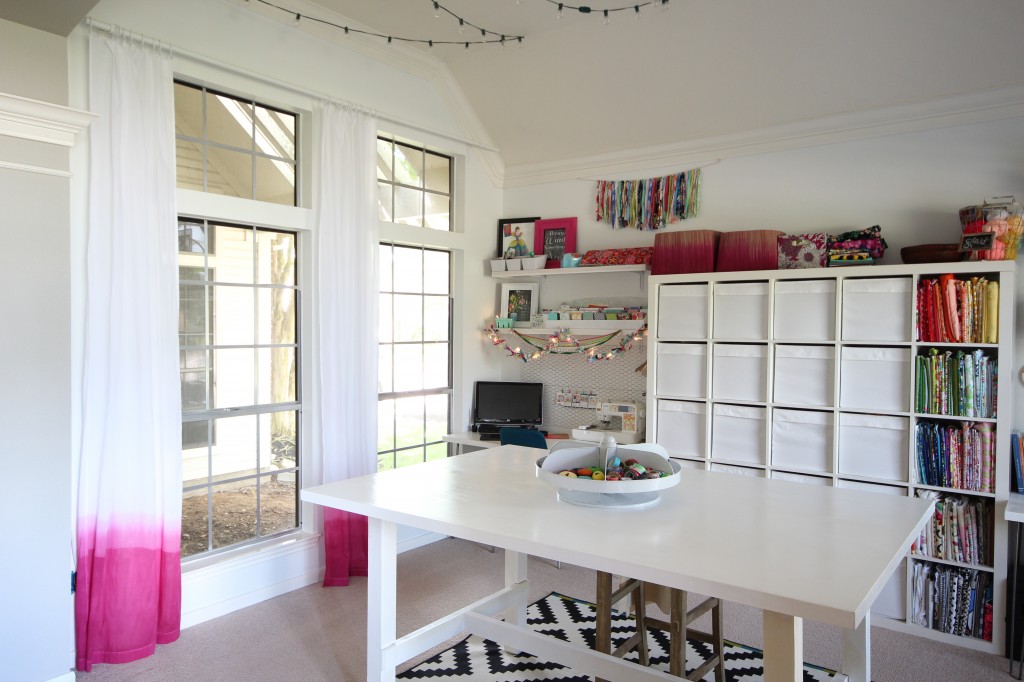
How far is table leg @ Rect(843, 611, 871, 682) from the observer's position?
2529mm

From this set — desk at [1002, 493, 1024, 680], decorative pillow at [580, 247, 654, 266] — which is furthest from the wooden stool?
decorative pillow at [580, 247, 654, 266]

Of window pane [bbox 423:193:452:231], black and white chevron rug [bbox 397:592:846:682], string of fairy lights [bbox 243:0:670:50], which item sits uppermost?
string of fairy lights [bbox 243:0:670:50]

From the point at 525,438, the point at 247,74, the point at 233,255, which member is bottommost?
the point at 525,438

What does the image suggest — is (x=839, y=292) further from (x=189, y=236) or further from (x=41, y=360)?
(x=41, y=360)

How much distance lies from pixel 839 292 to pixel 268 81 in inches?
130

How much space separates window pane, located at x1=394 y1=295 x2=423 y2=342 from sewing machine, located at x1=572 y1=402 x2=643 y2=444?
1333 mm

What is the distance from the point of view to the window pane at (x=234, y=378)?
380cm

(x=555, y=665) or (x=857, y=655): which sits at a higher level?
(x=857, y=655)

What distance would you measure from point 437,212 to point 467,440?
168 centimetres

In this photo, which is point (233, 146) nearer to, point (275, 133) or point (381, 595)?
point (275, 133)

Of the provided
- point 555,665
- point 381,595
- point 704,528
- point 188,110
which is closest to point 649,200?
point 188,110

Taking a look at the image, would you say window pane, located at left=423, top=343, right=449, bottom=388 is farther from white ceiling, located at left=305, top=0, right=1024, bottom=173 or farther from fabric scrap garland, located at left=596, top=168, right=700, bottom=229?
white ceiling, located at left=305, top=0, right=1024, bottom=173

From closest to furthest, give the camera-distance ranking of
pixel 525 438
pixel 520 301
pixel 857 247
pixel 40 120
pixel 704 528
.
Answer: pixel 704 528
pixel 40 120
pixel 857 247
pixel 525 438
pixel 520 301

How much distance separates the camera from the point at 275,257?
4062mm
